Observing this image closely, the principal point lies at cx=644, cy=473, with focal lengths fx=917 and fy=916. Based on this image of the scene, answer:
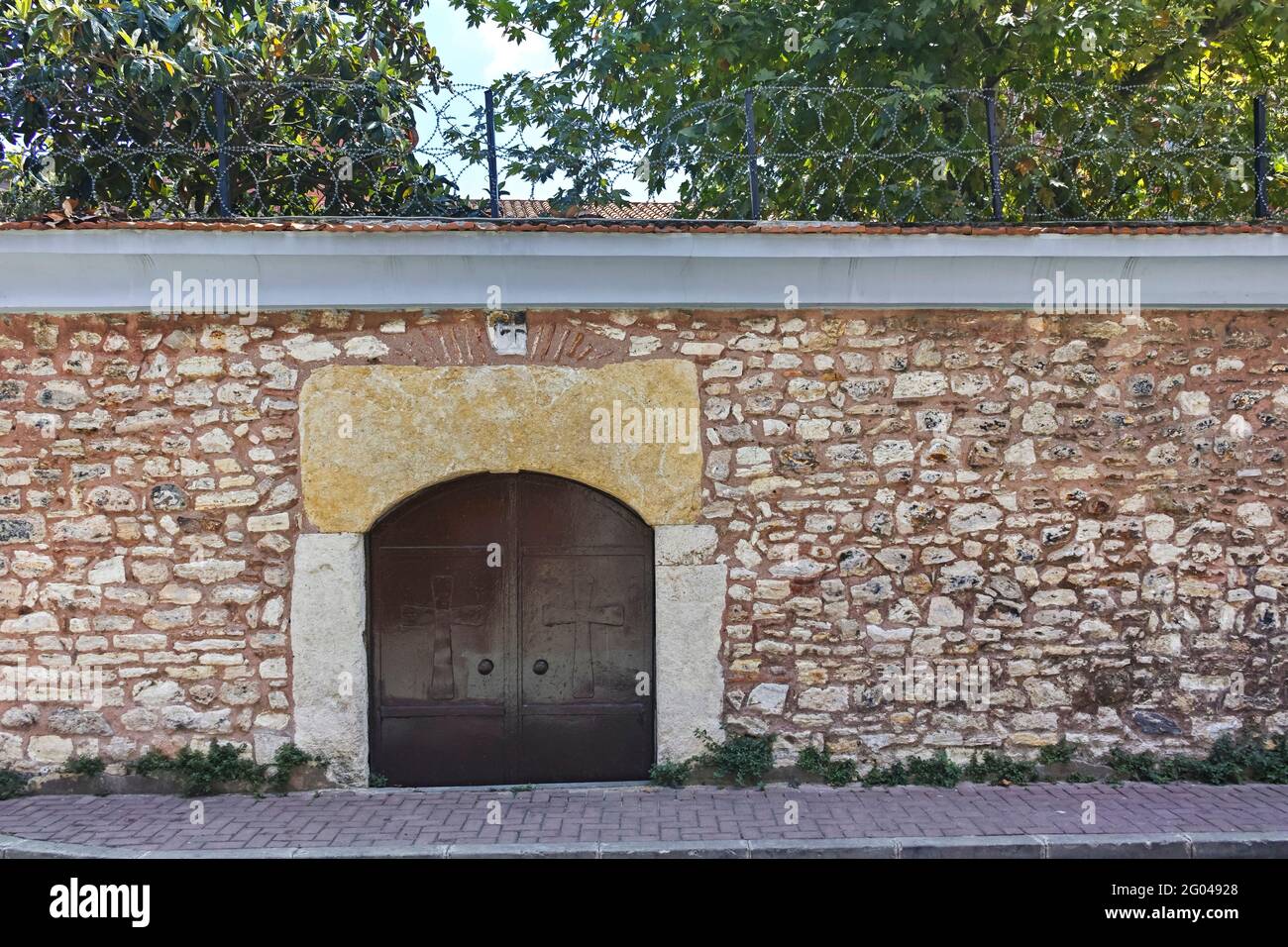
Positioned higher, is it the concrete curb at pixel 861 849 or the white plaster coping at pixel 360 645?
the white plaster coping at pixel 360 645

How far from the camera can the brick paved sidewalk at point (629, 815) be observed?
14.5 feet

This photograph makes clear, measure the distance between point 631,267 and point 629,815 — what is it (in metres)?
2.90

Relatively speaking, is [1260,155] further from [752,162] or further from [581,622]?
[581,622]

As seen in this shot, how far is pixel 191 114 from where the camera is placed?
21.8 ft

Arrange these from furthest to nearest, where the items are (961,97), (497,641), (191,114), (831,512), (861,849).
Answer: (961,97)
(191,114)
(497,641)
(831,512)
(861,849)

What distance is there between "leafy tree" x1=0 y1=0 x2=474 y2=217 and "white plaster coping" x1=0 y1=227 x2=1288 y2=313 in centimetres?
76

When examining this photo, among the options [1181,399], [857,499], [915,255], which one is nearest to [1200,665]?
[1181,399]

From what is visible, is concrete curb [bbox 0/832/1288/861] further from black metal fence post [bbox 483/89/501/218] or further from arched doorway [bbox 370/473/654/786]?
black metal fence post [bbox 483/89/501/218]

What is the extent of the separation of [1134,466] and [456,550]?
3912 mm

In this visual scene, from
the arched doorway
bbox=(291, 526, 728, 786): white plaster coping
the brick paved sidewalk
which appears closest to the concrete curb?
the brick paved sidewalk

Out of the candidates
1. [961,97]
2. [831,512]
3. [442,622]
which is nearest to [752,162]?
[831,512]

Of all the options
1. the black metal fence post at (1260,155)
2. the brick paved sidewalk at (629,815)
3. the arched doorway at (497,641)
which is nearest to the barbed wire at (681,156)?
the black metal fence post at (1260,155)

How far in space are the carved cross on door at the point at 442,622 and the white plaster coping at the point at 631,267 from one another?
5.38ft

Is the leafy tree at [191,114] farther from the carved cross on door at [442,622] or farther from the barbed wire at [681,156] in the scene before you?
the carved cross on door at [442,622]
